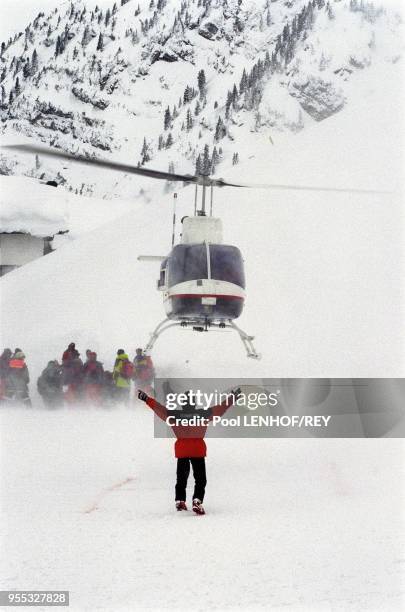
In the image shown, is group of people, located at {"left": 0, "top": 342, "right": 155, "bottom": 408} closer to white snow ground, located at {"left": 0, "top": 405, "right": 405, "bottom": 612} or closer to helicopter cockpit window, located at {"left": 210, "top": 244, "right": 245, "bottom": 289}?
helicopter cockpit window, located at {"left": 210, "top": 244, "right": 245, "bottom": 289}

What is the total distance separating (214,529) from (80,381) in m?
9.69

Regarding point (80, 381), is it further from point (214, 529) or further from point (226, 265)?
point (214, 529)

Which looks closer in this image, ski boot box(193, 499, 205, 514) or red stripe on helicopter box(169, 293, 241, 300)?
ski boot box(193, 499, 205, 514)

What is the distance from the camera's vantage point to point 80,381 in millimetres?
16094

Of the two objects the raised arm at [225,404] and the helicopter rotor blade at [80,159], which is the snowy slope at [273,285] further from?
the raised arm at [225,404]

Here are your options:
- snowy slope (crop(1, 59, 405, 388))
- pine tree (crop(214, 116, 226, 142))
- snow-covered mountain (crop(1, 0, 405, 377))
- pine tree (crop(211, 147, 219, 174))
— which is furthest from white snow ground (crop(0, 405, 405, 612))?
pine tree (crop(214, 116, 226, 142))

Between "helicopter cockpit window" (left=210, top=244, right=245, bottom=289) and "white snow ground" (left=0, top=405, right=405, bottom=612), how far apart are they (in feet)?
9.56

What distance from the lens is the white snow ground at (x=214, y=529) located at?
5.30 metres

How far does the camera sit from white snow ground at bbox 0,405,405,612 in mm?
5297

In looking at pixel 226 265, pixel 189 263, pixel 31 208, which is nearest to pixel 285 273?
pixel 226 265

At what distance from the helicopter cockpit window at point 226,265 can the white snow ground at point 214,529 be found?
2913 millimetres

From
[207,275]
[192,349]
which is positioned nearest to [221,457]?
[207,275]

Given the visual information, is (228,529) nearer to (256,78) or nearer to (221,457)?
(221,457)

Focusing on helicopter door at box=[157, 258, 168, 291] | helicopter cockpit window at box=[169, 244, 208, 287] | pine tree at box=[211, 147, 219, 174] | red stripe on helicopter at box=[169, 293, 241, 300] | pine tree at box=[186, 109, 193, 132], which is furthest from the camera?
pine tree at box=[186, 109, 193, 132]
